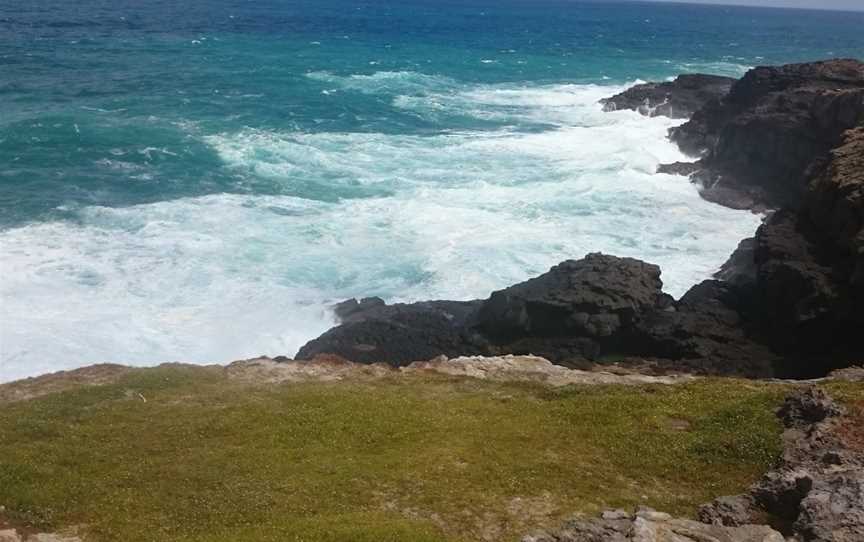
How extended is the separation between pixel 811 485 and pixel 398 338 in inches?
873

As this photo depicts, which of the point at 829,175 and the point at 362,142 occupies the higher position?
the point at 829,175

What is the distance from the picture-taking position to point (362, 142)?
242 feet

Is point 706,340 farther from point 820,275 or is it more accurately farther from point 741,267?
point 741,267

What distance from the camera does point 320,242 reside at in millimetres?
48469

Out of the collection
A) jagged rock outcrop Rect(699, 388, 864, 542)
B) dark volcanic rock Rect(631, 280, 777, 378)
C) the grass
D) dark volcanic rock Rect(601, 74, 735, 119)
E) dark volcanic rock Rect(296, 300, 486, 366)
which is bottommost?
dark volcanic rock Rect(296, 300, 486, 366)

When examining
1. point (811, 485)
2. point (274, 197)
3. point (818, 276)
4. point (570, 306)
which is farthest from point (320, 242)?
point (811, 485)

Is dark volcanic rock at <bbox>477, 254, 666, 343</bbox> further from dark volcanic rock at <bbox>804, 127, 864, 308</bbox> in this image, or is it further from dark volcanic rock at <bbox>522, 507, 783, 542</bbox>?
dark volcanic rock at <bbox>522, 507, 783, 542</bbox>

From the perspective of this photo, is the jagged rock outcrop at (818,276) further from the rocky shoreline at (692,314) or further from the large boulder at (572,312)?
the large boulder at (572,312)

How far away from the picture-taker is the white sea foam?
37750 millimetres

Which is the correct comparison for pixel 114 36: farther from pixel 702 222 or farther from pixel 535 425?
pixel 535 425

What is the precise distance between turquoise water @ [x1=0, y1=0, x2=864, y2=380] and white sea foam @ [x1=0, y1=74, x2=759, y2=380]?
0.17 meters

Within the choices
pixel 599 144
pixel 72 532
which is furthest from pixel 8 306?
pixel 599 144

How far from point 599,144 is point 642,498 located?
203 ft

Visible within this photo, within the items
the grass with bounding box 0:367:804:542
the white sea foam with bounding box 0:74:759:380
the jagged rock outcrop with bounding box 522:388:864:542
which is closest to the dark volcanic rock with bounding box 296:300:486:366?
the white sea foam with bounding box 0:74:759:380
